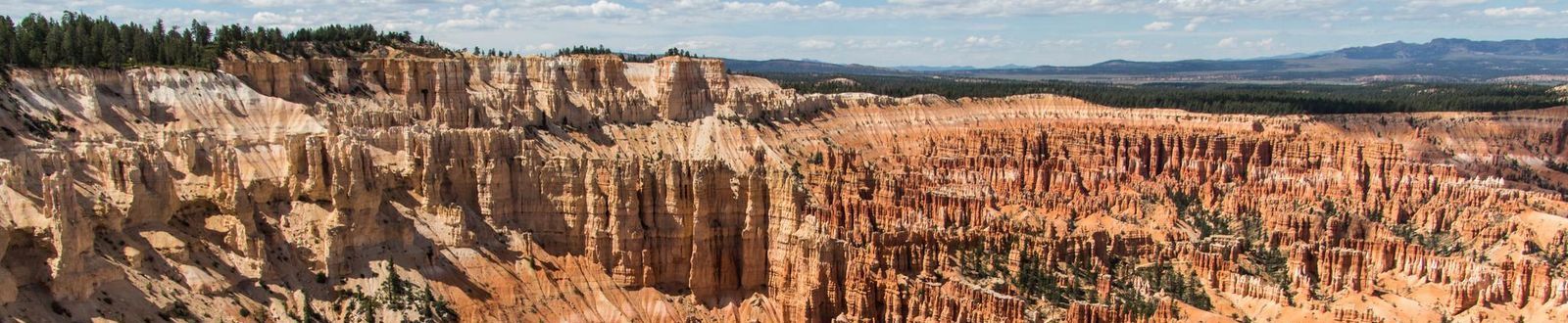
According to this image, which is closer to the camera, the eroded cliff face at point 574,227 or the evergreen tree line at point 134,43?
the eroded cliff face at point 574,227

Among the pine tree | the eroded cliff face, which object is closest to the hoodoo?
the eroded cliff face

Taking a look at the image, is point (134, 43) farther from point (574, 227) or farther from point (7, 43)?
point (574, 227)

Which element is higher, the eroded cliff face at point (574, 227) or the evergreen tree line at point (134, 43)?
the evergreen tree line at point (134, 43)

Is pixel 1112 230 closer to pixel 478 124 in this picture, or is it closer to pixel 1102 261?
pixel 1102 261

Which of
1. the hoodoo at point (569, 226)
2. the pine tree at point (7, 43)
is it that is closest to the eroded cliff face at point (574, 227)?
the hoodoo at point (569, 226)

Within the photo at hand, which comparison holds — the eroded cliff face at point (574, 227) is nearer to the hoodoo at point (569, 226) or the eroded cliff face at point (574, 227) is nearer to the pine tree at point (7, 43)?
the hoodoo at point (569, 226)

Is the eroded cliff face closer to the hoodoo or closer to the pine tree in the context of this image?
the hoodoo
